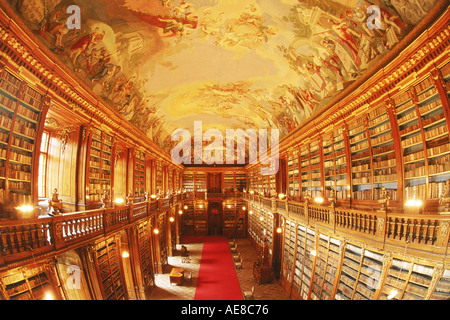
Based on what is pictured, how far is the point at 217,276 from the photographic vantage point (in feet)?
46.2

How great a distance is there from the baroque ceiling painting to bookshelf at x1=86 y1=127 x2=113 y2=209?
154 cm

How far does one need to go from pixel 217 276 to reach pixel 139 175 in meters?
7.49

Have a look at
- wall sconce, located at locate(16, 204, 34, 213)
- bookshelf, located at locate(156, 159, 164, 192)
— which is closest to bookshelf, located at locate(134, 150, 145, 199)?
bookshelf, located at locate(156, 159, 164, 192)

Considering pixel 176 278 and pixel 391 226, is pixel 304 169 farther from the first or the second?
pixel 176 278

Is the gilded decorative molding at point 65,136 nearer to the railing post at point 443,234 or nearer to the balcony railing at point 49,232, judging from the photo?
the balcony railing at point 49,232

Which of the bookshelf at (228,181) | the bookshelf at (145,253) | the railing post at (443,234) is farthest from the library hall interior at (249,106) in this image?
the bookshelf at (228,181)

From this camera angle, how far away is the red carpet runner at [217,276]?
1162 cm

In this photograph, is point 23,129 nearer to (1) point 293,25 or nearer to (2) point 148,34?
(2) point 148,34

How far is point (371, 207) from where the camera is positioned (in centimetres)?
698

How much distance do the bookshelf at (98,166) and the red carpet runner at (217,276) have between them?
6.56 metres

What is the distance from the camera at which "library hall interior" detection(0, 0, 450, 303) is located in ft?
16.2

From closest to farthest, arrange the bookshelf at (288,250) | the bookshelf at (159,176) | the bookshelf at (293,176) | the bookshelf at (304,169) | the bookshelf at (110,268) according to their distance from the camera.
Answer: the bookshelf at (110,268)
the bookshelf at (304,169)
the bookshelf at (288,250)
the bookshelf at (293,176)
the bookshelf at (159,176)

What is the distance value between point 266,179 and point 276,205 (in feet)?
16.8

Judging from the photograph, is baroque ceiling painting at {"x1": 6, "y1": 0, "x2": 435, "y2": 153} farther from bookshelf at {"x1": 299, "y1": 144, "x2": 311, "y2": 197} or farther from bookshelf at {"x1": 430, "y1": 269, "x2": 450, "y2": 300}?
bookshelf at {"x1": 430, "y1": 269, "x2": 450, "y2": 300}
